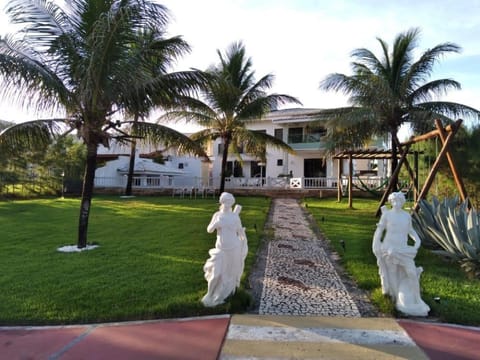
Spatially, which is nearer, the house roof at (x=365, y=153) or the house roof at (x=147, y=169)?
the house roof at (x=365, y=153)

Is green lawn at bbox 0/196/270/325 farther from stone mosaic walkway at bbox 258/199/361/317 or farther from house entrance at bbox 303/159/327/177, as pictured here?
house entrance at bbox 303/159/327/177

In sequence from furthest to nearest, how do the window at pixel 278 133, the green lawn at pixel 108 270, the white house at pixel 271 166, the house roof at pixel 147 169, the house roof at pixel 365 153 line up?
1. the window at pixel 278 133
2. the house roof at pixel 147 169
3. the white house at pixel 271 166
4. the house roof at pixel 365 153
5. the green lawn at pixel 108 270

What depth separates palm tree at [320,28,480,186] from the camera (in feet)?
41.4

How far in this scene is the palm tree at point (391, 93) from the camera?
12.6 metres

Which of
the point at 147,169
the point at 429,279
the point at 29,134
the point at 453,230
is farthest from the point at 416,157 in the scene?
the point at 147,169

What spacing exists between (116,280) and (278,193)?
55.0 feet

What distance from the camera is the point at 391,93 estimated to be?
12.3 meters

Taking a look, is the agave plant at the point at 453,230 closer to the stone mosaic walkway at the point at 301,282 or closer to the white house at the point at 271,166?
the stone mosaic walkway at the point at 301,282

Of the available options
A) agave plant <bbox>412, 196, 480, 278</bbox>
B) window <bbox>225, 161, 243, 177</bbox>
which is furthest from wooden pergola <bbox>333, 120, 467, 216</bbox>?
window <bbox>225, 161, 243, 177</bbox>

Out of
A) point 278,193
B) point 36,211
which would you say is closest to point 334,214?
point 278,193

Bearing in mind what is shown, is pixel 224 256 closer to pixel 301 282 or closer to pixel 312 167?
A: pixel 301 282

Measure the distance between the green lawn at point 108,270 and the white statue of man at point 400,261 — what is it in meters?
1.98

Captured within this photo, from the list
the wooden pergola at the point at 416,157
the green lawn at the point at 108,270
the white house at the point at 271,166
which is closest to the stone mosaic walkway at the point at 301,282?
the green lawn at the point at 108,270

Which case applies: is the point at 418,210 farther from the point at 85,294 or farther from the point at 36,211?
the point at 36,211
